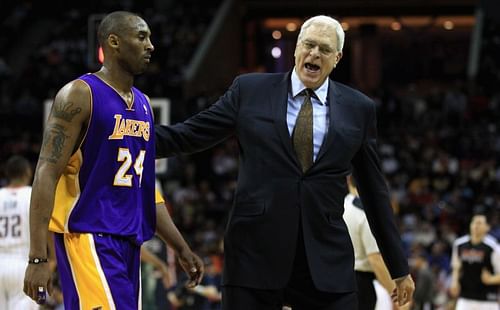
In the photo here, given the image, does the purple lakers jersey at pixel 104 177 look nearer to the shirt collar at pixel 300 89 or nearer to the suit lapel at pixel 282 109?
the suit lapel at pixel 282 109

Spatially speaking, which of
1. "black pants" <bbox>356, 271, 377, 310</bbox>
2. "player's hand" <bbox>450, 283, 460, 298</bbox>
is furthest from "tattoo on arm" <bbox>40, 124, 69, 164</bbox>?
"player's hand" <bbox>450, 283, 460, 298</bbox>

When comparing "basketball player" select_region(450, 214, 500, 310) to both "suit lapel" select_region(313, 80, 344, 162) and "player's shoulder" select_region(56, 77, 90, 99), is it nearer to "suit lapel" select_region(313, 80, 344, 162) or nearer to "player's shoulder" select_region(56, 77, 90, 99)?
"suit lapel" select_region(313, 80, 344, 162)

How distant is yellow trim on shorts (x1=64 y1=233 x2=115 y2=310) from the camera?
17.8 feet

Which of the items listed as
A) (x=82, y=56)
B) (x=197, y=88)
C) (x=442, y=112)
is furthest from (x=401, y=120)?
(x=82, y=56)

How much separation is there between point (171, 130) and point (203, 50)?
2223cm

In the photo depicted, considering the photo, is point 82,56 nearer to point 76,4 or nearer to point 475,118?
point 76,4

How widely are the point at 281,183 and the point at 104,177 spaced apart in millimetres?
949

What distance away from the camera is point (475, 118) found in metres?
26.0

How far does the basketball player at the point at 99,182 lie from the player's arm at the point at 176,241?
19cm

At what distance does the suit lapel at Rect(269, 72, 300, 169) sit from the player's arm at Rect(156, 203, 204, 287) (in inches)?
36.1

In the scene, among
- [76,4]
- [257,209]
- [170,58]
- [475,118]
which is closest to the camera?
[257,209]

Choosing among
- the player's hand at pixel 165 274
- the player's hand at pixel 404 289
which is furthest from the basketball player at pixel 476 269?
the player's hand at pixel 404 289

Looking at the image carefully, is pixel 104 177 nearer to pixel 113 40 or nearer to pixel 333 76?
pixel 113 40

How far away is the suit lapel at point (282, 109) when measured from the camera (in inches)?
220
